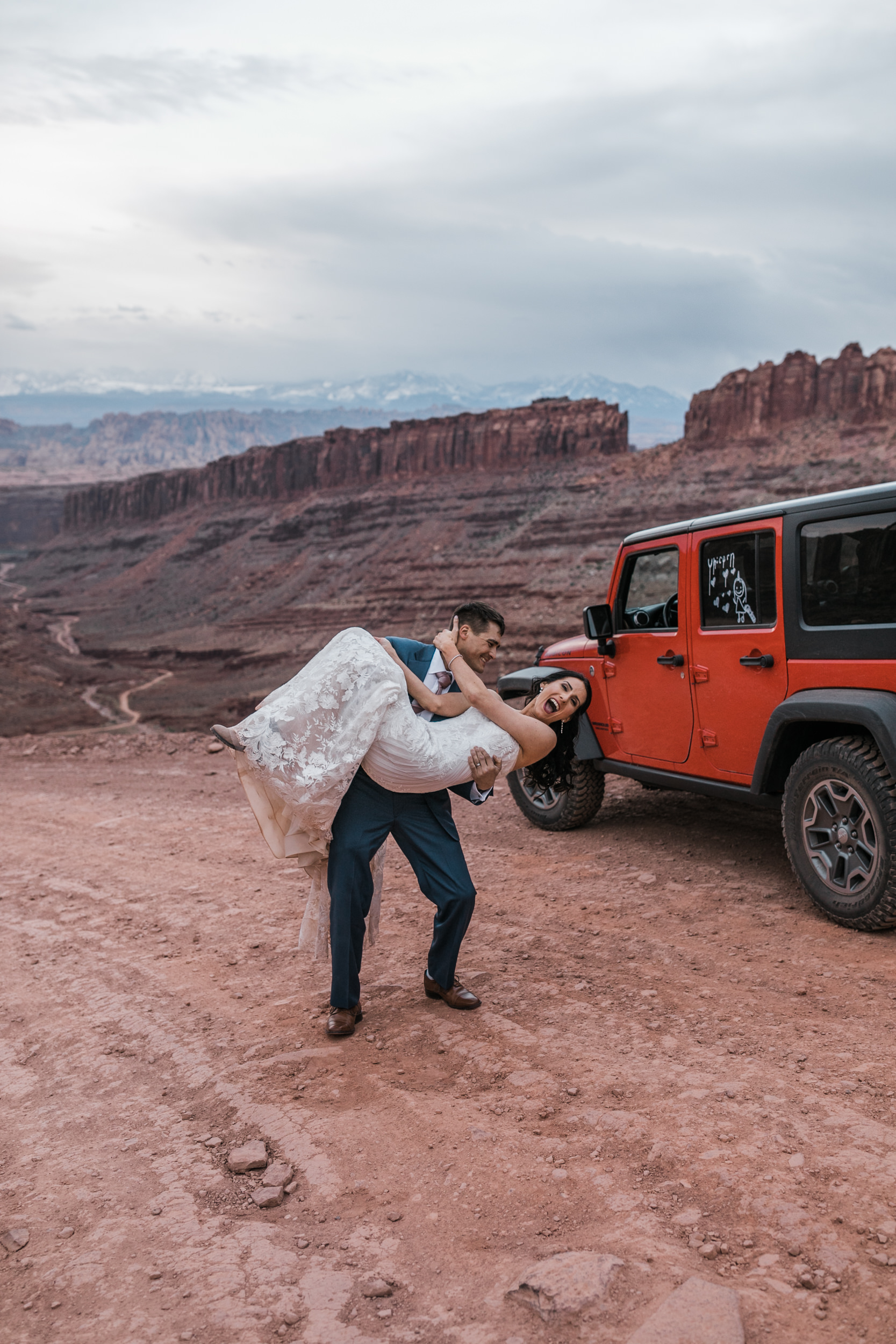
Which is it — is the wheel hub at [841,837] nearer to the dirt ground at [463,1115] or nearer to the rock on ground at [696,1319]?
the dirt ground at [463,1115]

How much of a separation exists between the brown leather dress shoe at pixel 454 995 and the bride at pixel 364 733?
39.8 inches

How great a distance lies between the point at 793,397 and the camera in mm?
60344

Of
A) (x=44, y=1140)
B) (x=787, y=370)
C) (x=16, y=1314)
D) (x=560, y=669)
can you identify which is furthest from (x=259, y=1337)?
(x=787, y=370)

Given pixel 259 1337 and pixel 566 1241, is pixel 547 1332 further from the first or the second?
pixel 259 1337

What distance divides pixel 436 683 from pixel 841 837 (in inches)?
99.5

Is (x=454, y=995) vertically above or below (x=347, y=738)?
below

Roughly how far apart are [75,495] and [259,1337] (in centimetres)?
14134

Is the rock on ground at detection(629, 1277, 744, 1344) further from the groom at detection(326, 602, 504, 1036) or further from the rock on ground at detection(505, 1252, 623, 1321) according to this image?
the groom at detection(326, 602, 504, 1036)

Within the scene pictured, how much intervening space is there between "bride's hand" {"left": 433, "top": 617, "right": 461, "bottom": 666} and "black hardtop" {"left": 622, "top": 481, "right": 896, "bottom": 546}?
2.03 meters

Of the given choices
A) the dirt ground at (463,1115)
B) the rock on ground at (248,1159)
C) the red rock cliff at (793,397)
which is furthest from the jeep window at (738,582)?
the red rock cliff at (793,397)

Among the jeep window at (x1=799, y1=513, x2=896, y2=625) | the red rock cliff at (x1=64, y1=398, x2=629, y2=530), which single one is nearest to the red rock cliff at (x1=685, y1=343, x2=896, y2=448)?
the red rock cliff at (x1=64, y1=398, x2=629, y2=530)

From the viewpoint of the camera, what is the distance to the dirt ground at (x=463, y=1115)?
248cm

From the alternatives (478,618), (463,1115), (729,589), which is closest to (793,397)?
(729,589)

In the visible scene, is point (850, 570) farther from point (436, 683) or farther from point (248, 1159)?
point (248, 1159)
